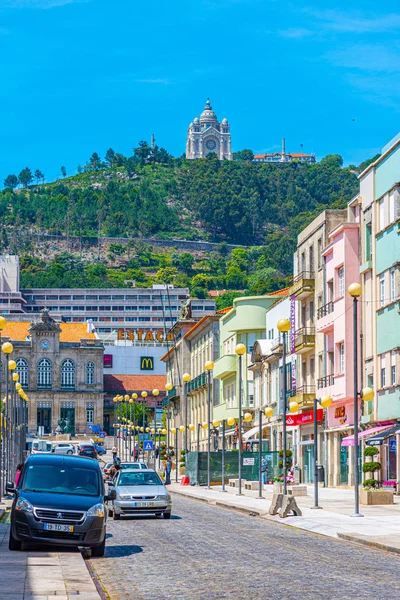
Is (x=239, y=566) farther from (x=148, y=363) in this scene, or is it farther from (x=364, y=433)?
(x=148, y=363)

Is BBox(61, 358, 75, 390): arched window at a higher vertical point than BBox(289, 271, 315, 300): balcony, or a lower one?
higher

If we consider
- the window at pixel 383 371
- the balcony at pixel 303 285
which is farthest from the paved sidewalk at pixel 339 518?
the balcony at pixel 303 285

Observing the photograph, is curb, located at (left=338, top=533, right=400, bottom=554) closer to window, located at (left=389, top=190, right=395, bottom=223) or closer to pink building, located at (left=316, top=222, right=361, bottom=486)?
window, located at (left=389, top=190, right=395, bottom=223)

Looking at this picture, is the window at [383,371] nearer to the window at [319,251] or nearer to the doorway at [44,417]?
the window at [319,251]

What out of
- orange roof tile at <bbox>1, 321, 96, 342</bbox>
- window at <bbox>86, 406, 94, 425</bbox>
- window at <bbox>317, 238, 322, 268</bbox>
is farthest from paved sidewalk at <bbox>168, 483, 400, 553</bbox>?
orange roof tile at <bbox>1, 321, 96, 342</bbox>

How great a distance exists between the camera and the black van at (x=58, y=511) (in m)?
21.0

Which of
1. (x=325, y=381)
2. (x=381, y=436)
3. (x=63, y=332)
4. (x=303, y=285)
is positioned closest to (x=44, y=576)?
(x=381, y=436)

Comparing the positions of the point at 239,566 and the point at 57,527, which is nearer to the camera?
the point at 239,566

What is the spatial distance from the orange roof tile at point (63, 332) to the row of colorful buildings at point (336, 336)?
94.0 metres

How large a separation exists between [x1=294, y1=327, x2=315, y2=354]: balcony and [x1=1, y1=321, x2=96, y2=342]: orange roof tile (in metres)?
113

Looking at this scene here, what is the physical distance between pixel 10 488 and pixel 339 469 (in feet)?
123

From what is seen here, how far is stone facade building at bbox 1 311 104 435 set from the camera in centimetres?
17325

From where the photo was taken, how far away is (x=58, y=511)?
21078 mm

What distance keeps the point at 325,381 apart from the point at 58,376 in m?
118
